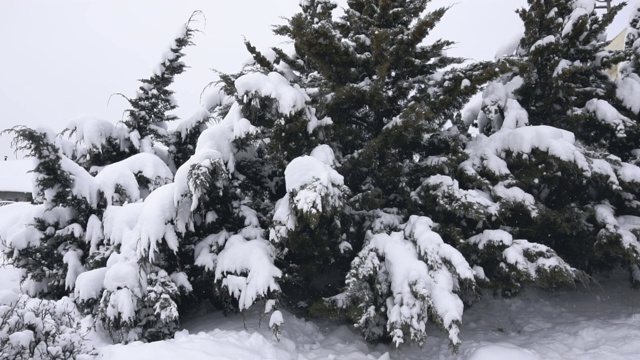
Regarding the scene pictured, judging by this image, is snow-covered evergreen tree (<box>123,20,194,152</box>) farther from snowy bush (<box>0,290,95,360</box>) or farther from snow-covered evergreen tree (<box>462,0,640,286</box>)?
snow-covered evergreen tree (<box>462,0,640,286</box>)

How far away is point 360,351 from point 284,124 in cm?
327

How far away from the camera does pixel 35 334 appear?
3.66 metres

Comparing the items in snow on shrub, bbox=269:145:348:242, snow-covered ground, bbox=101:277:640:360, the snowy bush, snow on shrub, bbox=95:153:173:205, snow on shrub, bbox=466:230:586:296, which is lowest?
snow-covered ground, bbox=101:277:640:360

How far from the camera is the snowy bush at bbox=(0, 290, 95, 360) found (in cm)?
343

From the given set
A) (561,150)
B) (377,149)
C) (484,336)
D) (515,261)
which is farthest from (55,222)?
(561,150)

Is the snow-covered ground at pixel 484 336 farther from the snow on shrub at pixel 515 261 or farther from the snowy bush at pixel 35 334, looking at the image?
the snow on shrub at pixel 515 261

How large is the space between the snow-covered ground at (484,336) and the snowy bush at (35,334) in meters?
0.33

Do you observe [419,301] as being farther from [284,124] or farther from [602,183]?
[602,183]

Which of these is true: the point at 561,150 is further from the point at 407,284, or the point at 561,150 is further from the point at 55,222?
the point at 55,222

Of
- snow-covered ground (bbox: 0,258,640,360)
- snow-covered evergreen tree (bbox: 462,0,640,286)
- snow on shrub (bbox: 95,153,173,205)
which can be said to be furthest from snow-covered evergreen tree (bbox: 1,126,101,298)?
snow-covered evergreen tree (bbox: 462,0,640,286)

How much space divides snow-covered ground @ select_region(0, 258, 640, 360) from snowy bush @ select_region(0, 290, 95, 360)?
33cm

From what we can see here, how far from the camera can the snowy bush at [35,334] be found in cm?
343

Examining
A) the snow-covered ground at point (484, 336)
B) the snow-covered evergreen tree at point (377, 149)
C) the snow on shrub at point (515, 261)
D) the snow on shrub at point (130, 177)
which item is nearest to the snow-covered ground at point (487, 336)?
the snow-covered ground at point (484, 336)

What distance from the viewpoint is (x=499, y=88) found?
6.51 meters
